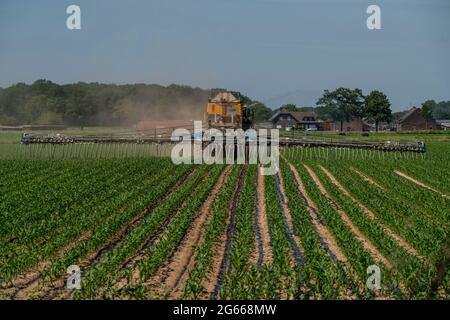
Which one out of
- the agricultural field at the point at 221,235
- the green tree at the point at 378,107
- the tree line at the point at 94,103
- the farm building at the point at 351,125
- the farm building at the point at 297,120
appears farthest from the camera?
the farm building at the point at 297,120

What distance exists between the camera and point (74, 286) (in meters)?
9.90

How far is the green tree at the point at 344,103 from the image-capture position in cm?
10775

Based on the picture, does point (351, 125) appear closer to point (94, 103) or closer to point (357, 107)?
point (357, 107)

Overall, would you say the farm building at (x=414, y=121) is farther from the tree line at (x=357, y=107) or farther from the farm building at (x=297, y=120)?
the farm building at (x=297, y=120)

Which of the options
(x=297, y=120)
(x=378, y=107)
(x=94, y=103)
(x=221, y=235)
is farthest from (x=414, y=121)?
(x=221, y=235)

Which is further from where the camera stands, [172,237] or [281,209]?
[281,209]

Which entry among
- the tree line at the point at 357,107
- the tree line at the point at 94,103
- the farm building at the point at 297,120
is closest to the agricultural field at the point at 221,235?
the tree line at the point at 94,103

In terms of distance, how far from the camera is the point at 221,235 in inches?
557

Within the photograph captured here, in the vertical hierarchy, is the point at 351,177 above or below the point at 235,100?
below

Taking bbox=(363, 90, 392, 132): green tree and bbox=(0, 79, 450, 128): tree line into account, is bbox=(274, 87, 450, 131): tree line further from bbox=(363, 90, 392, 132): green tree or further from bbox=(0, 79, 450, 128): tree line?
bbox=(0, 79, 450, 128): tree line

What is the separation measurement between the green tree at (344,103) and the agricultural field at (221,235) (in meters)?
82.4
